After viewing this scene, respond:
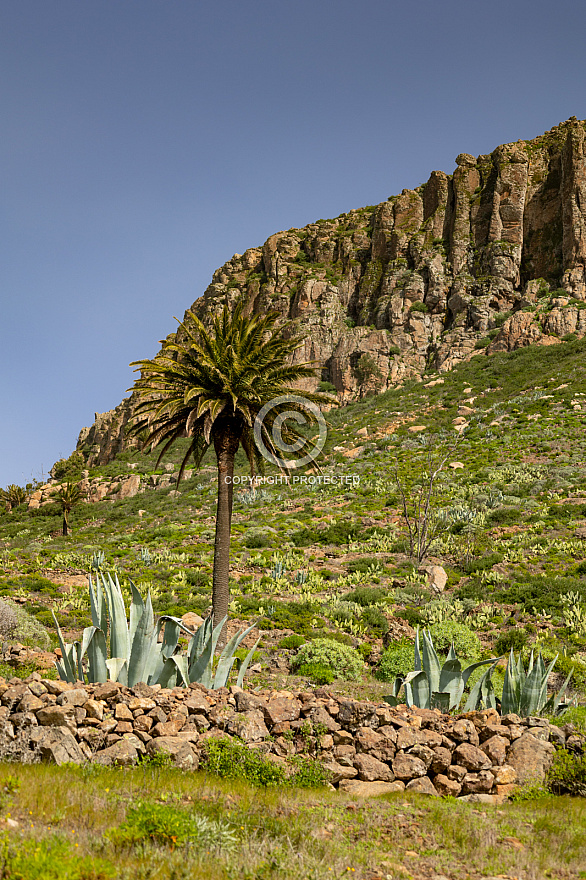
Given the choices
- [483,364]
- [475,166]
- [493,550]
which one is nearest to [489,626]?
[493,550]

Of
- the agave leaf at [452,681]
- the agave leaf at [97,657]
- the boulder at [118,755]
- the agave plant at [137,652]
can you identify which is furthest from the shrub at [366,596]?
the boulder at [118,755]

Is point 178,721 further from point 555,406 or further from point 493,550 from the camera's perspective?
point 555,406

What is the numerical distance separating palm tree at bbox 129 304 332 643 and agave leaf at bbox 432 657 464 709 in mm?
4976

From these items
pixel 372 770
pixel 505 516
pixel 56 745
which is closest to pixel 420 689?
pixel 372 770

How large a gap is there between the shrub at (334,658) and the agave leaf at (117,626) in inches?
205

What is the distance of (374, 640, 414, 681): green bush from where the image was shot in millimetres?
11172

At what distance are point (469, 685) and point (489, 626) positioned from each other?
180 inches

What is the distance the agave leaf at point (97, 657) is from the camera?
6844 millimetres

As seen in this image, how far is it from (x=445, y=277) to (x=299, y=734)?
67.7m

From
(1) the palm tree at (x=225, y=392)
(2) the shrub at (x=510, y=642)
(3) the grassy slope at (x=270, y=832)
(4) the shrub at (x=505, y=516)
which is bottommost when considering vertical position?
(2) the shrub at (x=510, y=642)

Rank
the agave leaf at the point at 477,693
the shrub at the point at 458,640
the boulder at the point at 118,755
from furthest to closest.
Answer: the shrub at the point at 458,640, the agave leaf at the point at 477,693, the boulder at the point at 118,755

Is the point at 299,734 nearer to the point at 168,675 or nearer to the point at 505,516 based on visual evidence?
the point at 168,675

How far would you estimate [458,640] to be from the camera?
12.4 meters

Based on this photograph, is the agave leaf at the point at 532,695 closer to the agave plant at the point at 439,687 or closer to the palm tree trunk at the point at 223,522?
the agave plant at the point at 439,687
